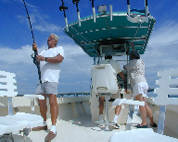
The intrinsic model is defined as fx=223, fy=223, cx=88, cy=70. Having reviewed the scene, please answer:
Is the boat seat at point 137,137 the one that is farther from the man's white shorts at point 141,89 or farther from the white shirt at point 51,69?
the man's white shorts at point 141,89

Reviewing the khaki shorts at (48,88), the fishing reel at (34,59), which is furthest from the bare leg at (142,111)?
the fishing reel at (34,59)

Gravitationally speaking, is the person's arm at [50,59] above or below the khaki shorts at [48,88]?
above

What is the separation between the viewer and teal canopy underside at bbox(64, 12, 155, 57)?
4.71 m

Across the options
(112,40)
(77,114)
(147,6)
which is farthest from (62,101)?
(147,6)

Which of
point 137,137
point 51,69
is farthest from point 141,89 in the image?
point 137,137

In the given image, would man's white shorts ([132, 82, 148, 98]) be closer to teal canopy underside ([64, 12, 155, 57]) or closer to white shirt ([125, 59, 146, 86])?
white shirt ([125, 59, 146, 86])

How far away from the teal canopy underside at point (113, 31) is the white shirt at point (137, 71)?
0.78 meters

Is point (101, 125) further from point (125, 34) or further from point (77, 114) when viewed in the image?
point (125, 34)

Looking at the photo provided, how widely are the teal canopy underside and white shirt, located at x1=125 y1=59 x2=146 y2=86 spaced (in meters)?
0.78

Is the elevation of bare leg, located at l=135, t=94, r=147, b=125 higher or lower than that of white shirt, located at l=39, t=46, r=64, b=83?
lower

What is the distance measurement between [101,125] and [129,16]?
2.26 metres

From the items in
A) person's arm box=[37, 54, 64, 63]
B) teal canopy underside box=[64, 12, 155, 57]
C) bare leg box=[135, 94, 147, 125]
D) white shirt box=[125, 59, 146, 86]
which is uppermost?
teal canopy underside box=[64, 12, 155, 57]

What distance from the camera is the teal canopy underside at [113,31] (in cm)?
471

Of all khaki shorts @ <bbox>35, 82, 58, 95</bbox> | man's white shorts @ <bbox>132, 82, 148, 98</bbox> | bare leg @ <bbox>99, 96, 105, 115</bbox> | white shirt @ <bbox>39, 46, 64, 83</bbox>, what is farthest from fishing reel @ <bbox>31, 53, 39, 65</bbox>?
man's white shorts @ <bbox>132, 82, 148, 98</bbox>
